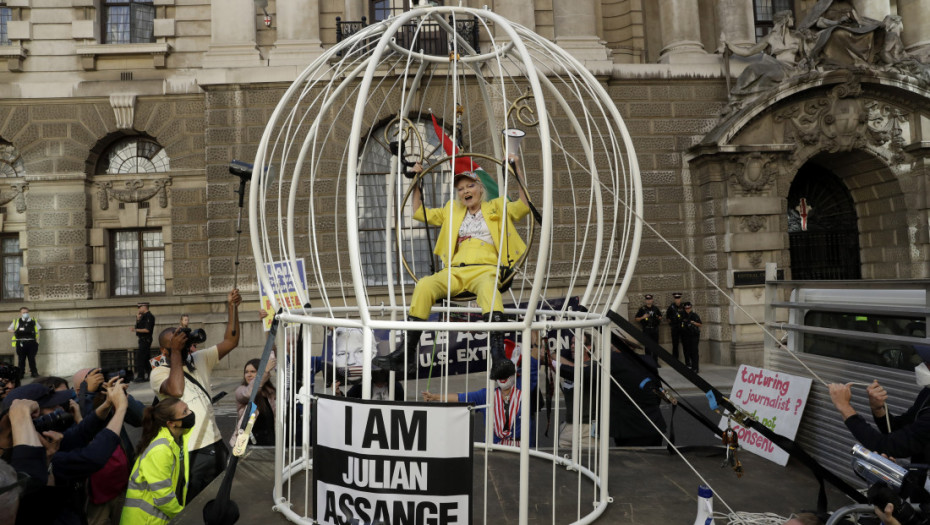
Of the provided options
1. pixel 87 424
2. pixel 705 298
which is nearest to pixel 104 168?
pixel 87 424

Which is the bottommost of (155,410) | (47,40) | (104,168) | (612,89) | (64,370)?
(64,370)

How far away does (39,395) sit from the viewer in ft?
11.5

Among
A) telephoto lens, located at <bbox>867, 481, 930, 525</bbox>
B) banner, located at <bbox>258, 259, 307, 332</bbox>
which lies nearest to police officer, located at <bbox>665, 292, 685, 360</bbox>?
banner, located at <bbox>258, 259, 307, 332</bbox>

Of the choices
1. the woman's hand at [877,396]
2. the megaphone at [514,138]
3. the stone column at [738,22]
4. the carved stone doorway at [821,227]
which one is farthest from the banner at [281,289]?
the carved stone doorway at [821,227]

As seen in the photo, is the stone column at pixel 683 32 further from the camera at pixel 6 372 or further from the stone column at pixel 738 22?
the camera at pixel 6 372

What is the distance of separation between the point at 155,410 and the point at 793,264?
1467cm

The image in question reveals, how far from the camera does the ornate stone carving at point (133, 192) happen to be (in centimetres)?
1391

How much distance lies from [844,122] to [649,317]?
6.29 metres

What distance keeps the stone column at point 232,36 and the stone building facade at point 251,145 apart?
0.03m

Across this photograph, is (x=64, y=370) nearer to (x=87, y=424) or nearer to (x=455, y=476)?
(x=87, y=424)

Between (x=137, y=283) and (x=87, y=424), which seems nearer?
(x=87, y=424)

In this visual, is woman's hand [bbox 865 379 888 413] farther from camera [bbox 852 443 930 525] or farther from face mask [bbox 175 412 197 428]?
face mask [bbox 175 412 197 428]

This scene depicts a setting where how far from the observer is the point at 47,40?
45.4 ft

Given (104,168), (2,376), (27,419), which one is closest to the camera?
(27,419)
